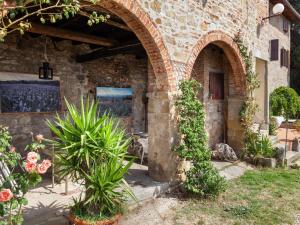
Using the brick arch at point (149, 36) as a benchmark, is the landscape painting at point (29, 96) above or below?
below

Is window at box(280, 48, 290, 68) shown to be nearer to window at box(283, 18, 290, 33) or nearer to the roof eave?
window at box(283, 18, 290, 33)

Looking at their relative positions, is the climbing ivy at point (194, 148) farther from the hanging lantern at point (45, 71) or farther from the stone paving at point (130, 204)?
the hanging lantern at point (45, 71)

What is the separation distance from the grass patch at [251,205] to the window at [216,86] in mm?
2827

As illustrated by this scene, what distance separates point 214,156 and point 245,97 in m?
1.95

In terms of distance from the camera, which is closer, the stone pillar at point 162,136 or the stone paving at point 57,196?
the stone paving at point 57,196

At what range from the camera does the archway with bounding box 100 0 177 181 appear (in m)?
4.71

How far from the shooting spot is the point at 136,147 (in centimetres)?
700

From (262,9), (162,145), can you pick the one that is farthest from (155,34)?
(262,9)

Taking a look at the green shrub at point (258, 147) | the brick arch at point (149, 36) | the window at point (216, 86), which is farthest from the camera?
the window at point (216, 86)

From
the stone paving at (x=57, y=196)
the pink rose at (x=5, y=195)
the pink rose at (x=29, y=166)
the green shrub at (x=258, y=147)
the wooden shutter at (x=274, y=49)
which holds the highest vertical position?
the wooden shutter at (x=274, y=49)

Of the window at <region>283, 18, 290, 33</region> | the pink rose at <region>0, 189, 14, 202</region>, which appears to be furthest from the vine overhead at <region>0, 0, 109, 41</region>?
the window at <region>283, 18, 290, 33</region>

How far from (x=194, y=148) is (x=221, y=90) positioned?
4026mm

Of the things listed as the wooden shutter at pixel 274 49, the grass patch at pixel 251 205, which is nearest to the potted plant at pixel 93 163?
the grass patch at pixel 251 205

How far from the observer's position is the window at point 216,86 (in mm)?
8211
